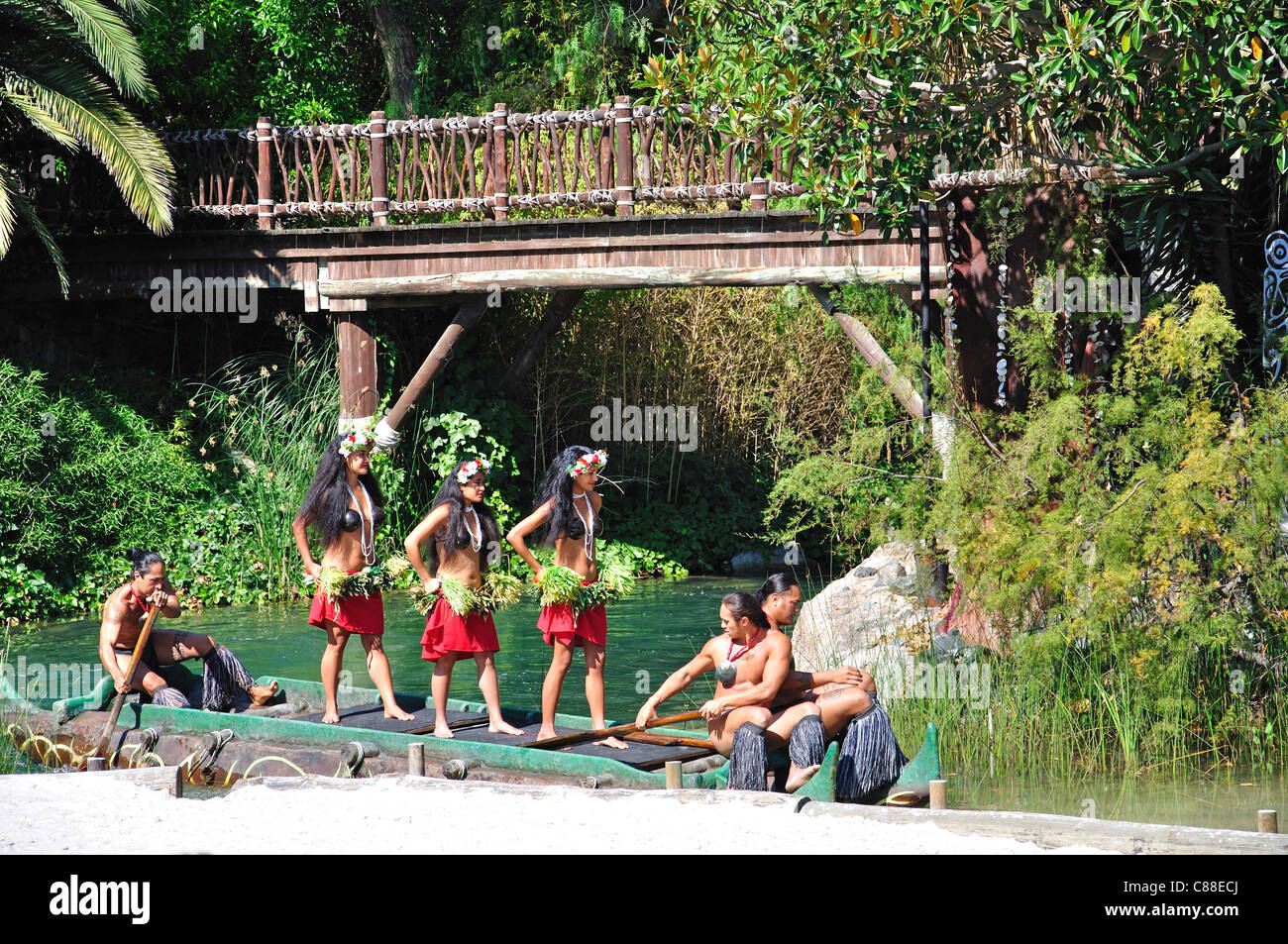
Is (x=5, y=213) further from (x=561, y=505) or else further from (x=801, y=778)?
(x=801, y=778)

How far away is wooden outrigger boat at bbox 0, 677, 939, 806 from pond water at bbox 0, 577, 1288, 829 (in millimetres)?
923

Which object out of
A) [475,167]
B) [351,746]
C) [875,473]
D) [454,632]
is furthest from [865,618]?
[475,167]

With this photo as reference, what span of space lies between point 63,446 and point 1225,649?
12.4 m

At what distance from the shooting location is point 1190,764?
8.53 meters

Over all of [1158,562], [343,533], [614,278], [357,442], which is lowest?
[1158,562]

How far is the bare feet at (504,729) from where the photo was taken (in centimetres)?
887

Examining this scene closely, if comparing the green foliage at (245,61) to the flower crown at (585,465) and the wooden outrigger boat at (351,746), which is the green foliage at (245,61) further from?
the flower crown at (585,465)

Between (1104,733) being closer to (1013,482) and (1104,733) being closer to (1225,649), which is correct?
(1225,649)

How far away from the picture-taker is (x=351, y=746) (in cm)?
838

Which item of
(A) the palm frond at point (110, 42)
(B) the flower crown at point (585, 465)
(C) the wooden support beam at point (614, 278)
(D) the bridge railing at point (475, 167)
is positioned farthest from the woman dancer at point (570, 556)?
(A) the palm frond at point (110, 42)

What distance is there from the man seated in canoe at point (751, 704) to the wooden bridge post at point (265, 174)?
10.2 metres

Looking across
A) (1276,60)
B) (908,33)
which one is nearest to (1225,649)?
(1276,60)

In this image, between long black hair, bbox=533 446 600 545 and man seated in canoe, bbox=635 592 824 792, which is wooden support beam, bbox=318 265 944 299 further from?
man seated in canoe, bbox=635 592 824 792

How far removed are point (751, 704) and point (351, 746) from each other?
7.71ft
